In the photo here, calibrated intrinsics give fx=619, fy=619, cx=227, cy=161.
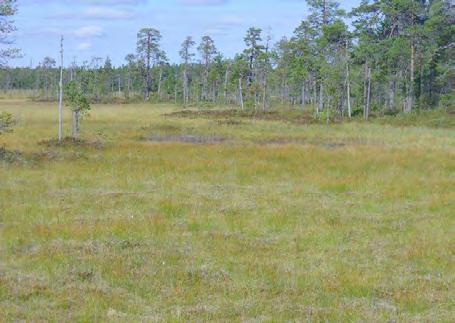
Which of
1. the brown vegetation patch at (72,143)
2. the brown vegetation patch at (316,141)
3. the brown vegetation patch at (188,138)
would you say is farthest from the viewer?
the brown vegetation patch at (188,138)

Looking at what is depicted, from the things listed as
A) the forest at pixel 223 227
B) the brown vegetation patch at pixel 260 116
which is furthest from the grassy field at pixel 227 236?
the brown vegetation patch at pixel 260 116

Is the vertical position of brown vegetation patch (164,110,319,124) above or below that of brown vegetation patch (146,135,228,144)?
above

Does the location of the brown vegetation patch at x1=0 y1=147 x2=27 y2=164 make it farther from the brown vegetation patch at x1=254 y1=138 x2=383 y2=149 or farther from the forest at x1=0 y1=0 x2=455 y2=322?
the brown vegetation patch at x1=254 y1=138 x2=383 y2=149

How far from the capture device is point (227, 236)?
12664 millimetres

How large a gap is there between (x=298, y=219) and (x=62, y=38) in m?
21.6

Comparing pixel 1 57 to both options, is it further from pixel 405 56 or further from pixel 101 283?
pixel 405 56

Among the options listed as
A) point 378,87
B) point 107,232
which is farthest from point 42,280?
point 378,87

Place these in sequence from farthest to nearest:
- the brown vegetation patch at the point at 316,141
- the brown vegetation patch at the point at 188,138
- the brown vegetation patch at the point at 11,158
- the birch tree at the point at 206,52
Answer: the birch tree at the point at 206,52 → the brown vegetation patch at the point at 188,138 → the brown vegetation patch at the point at 316,141 → the brown vegetation patch at the point at 11,158

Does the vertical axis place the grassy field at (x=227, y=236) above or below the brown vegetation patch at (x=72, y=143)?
below

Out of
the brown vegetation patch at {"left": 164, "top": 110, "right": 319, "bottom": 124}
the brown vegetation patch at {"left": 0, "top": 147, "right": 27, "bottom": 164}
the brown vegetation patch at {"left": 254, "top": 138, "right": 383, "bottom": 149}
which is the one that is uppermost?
the brown vegetation patch at {"left": 164, "top": 110, "right": 319, "bottom": 124}

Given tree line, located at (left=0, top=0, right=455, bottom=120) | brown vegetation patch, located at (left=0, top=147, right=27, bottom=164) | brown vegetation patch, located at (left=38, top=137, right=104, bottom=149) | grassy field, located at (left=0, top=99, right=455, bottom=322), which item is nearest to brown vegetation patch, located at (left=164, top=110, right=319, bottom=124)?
tree line, located at (left=0, top=0, right=455, bottom=120)

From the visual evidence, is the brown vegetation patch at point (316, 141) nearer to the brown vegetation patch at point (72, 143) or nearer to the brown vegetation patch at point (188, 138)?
the brown vegetation patch at point (188, 138)

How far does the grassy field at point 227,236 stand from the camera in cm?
859

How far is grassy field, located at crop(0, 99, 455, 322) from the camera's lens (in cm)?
859
